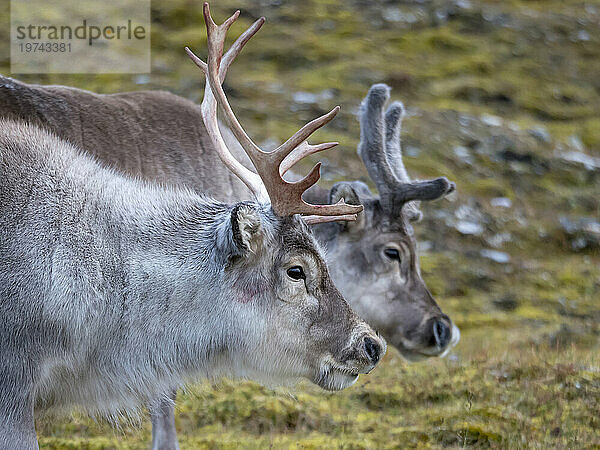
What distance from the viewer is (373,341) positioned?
568cm

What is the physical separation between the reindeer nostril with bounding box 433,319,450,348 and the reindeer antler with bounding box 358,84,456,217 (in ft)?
3.63

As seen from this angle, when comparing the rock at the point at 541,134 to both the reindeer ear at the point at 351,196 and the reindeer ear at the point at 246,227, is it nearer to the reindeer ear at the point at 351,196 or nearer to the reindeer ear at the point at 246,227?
the reindeer ear at the point at 351,196

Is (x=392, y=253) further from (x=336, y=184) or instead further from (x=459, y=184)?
(x=459, y=184)

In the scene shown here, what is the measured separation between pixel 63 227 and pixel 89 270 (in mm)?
298

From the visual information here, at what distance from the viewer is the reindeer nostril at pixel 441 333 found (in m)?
8.05

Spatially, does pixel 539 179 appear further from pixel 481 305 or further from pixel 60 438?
pixel 60 438

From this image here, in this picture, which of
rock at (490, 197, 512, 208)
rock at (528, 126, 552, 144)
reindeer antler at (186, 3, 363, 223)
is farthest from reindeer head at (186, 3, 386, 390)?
rock at (528, 126, 552, 144)

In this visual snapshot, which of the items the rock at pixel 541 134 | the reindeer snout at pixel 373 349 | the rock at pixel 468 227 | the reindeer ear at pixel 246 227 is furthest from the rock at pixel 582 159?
the reindeer ear at pixel 246 227

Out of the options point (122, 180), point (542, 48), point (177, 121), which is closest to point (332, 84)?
point (542, 48)

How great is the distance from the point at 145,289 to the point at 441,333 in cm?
362

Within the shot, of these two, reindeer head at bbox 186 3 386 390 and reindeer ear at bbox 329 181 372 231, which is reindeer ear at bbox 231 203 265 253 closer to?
reindeer head at bbox 186 3 386 390

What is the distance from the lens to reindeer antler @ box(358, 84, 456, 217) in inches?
322

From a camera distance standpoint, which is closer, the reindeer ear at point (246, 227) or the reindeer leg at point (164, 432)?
the reindeer ear at point (246, 227)

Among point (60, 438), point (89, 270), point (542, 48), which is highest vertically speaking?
point (89, 270)
